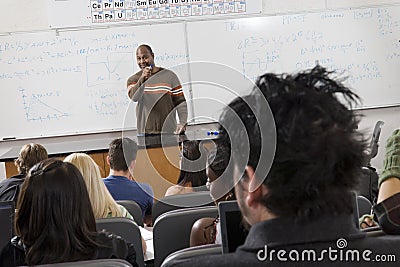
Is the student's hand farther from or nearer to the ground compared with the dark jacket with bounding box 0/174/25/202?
farther from the ground

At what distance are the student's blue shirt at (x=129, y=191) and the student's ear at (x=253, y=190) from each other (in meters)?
2.19

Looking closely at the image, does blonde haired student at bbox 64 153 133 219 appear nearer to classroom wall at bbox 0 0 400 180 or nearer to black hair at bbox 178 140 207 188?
black hair at bbox 178 140 207 188

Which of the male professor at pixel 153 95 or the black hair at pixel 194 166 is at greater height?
the male professor at pixel 153 95

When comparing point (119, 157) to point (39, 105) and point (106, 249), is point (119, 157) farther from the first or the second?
point (39, 105)

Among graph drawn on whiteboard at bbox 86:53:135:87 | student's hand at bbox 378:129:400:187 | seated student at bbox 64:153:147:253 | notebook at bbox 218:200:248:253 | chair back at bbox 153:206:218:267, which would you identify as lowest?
chair back at bbox 153:206:218:267

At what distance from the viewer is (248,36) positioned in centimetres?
549

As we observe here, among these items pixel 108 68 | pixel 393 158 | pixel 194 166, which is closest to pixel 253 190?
pixel 393 158

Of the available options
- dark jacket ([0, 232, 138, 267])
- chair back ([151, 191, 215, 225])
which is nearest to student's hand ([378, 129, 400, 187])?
dark jacket ([0, 232, 138, 267])

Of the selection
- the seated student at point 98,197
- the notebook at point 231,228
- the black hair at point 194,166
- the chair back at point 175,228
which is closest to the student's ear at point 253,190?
the notebook at point 231,228

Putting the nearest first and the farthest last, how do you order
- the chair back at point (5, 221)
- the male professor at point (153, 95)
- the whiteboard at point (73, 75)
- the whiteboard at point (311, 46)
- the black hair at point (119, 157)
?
the chair back at point (5, 221), the black hair at point (119, 157), the male professor at point (153, 95), the whiteboard at point (73, 75), the whiteboard at point (311, 46)

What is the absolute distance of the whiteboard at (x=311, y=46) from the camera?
5473 mm

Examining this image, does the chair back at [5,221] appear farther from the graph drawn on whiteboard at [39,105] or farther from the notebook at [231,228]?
the graph drawn on whiteboard at [39,105]

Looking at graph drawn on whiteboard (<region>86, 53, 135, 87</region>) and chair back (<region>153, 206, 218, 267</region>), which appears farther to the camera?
graph drawn on whiteboard (<region>86, 53, 135, 87</region>)

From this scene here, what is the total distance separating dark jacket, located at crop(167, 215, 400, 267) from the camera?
0.92 metres
